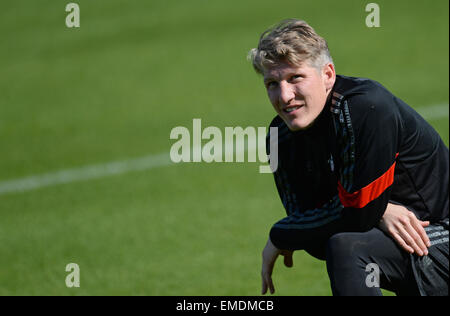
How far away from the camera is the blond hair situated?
3.48m

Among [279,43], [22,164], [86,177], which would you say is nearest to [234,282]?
[279,43]

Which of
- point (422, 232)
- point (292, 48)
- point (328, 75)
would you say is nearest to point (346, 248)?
point (422, 232)

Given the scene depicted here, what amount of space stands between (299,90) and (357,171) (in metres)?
0.51

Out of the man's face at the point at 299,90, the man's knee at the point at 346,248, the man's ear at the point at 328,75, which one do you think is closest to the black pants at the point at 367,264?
the man's knee at the point at 346,248

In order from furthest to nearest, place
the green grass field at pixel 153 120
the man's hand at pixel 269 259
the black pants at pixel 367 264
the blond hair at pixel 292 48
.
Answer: the green grass field at pixel 153 120 < the man's hand at pixel 269 259 < the blond hair at pixel 292 48 < the black pants at pixel 367 264

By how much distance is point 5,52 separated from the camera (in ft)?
46.2

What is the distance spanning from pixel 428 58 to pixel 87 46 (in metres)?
6.82

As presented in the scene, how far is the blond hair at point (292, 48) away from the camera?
3.48m

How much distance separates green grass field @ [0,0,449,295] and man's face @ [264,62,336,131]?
194 centimetres

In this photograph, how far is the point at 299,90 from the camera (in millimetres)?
3510

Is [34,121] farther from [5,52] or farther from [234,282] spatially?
[234,282]

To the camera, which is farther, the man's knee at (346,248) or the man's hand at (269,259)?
the man's hand at (269,259)

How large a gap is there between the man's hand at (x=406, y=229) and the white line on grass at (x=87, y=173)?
5070 millimetres

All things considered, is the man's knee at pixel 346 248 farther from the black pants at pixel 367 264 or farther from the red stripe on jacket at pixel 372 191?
the red stripe on jacket at pixel 372 191
